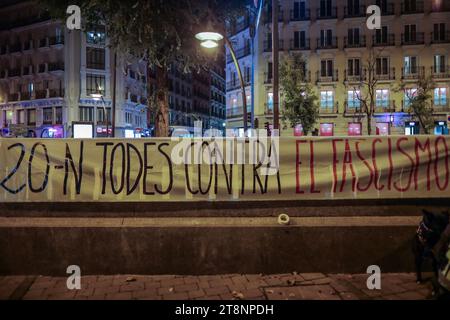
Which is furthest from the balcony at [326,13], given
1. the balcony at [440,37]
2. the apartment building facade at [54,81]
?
the apartment building facade at [54,81]

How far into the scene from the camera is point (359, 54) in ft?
151

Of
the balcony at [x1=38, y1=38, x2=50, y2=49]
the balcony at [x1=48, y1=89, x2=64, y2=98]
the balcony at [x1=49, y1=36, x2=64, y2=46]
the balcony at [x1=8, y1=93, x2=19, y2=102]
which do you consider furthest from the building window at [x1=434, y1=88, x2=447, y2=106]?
the balcony at [x1=8, y1=93, x2=19, y2=102]

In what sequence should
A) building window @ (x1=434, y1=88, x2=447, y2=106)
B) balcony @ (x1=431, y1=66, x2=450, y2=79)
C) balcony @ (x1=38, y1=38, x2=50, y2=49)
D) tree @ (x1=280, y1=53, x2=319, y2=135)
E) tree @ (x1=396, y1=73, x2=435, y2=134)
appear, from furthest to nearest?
balcony @ (x1=38, y1=38, x2=50, y2=49) < building window @ (x1=434, y1=88, x2=447, y2=106) < balcony @ (x1=431, y1=66, x2=450, y2=79) < tree @ (x1=396, y1=73, x2=435, y2=134) < tree @ (x1=280, y1=53, x2=319, y2=135)

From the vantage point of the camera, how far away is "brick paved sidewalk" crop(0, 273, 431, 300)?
4422mm

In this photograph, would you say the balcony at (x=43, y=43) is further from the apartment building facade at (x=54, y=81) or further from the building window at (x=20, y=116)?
the building window at (x=20, y=116)

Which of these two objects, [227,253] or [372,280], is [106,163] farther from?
[372,280]

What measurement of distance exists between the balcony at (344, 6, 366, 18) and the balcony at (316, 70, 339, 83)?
6.89m

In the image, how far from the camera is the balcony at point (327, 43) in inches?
1829

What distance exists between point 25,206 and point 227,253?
114 inches

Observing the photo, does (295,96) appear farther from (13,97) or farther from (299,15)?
(13,97)

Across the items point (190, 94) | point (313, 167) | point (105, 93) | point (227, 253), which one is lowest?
point (227, 253)

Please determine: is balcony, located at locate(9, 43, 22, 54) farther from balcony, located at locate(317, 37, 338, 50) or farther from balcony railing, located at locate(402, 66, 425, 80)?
balcony railing, located at locate(402, 66, 425, 80)
